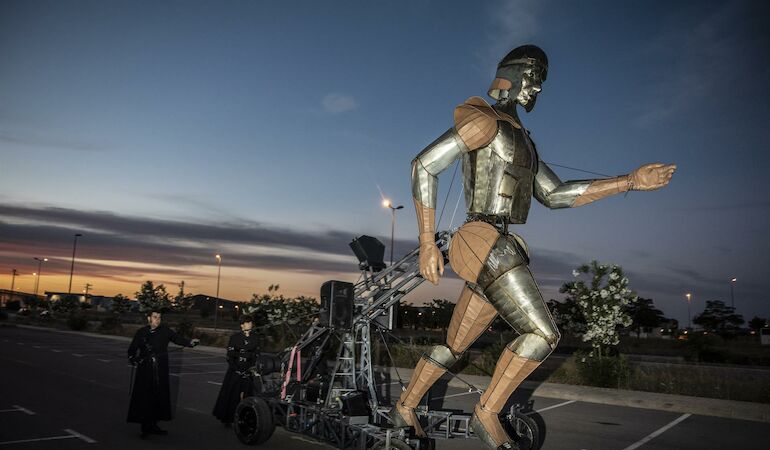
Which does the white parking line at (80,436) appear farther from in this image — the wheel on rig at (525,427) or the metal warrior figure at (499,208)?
the wheel on rig at (525,427)

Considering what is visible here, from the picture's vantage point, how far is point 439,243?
6.13m

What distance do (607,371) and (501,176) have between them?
12.6m

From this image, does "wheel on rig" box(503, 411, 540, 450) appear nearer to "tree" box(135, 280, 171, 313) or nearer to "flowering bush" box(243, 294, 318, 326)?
"flowering bush" box(243, 294, 318, 326)

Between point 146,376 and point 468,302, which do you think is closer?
point 468,302

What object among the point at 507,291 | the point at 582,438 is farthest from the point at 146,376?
the point at 582,438

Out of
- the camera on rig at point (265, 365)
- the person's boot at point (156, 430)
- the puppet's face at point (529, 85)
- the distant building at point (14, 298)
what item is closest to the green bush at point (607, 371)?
the camera on rig at point (265, 365)

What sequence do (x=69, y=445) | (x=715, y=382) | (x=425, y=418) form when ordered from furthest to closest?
(x=715, y=382) < (x=69, y=445) < (x=425, y=418)

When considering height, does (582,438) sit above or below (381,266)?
below

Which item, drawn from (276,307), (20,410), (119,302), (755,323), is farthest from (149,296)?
(755,323)

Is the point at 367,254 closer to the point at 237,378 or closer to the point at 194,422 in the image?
the point at 237,378

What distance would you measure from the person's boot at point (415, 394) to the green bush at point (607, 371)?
1157cm

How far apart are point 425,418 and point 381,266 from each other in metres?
1.96

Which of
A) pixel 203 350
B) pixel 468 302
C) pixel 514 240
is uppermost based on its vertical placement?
pixel 514 240

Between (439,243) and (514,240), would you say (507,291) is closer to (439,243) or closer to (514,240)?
(514,240)
